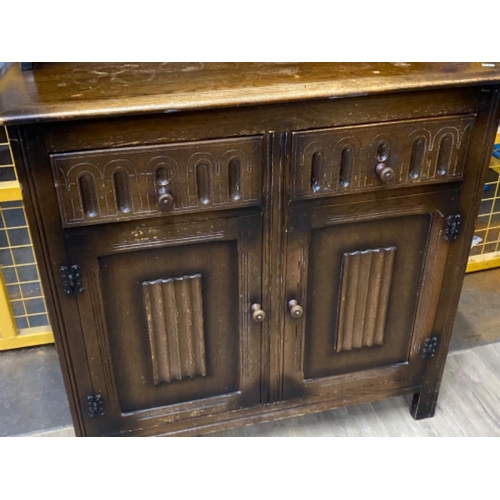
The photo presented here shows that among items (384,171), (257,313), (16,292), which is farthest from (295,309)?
(16,292)

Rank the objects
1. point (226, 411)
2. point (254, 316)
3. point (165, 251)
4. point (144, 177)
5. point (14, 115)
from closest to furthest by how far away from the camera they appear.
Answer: point (14, 115) → point (144, 177) → point (165, 251) → point (254, 316) → point (226, 411)

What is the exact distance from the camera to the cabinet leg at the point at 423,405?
5.17ft

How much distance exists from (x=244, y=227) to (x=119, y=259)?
24cm

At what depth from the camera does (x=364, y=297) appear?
1.37m

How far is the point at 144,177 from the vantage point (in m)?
1.08

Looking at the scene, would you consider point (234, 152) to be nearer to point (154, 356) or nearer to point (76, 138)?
point (76, 138)

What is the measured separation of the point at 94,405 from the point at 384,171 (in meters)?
0.76

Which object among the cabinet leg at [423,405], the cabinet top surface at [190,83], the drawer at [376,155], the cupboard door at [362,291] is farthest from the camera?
the cabinet leg at [423,405]

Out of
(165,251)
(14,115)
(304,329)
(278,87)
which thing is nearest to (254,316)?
(304,329)

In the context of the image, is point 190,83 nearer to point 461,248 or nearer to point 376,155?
point 376,155

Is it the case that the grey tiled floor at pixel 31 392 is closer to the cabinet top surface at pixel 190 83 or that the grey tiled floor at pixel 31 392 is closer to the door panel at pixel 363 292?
the door panel at pixel 363 292

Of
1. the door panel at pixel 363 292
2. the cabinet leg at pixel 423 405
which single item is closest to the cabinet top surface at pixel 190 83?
the door panel at pixel 363 292

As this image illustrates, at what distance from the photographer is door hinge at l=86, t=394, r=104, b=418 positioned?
131 cm

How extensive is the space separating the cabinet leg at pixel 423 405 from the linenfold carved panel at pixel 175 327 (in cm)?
58
